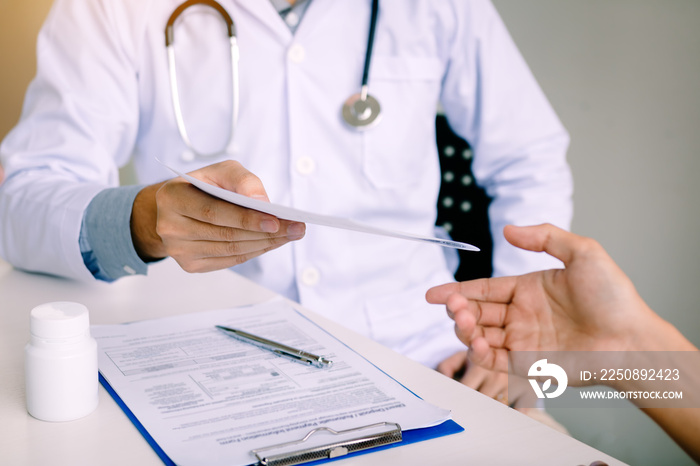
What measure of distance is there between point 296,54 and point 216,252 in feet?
1.56

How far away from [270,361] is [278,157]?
514 mm

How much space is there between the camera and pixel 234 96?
0.97 metres

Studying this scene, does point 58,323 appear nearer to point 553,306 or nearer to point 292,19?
point 553,306

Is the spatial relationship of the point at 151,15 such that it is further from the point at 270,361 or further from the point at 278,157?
the point at 270,361

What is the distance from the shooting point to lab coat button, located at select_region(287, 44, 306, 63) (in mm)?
973

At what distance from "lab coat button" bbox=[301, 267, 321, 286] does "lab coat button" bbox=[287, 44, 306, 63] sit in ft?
1.14

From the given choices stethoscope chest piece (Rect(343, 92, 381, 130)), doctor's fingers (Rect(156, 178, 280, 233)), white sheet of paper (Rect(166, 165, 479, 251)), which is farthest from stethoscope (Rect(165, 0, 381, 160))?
white sheet of paper (Rect(166, 165, 479, 251))

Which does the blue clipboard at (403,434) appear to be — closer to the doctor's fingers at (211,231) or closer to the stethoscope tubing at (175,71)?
the doctor's fingers at (211,231)

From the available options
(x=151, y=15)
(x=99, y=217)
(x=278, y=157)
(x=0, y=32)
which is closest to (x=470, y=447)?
(x=99, y=217)

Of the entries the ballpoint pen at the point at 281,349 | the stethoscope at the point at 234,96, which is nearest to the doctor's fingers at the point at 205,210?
the ballpoint pen at the point at 281,349

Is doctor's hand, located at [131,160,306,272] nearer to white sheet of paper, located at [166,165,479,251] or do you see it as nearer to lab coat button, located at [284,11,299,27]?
white sheet of paper, located at [166,165,479,251]

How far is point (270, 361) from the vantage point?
55cm

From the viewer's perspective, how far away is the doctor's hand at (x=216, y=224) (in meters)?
0.55

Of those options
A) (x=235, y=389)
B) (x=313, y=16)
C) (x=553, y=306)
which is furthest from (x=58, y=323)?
(x=313, y=16)
